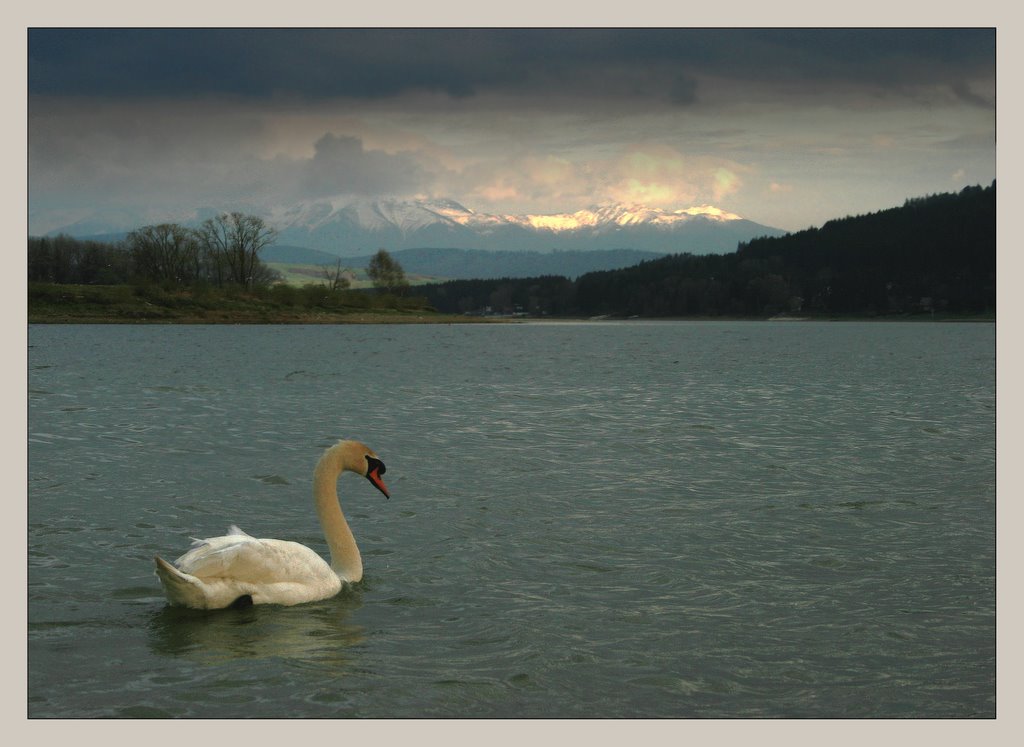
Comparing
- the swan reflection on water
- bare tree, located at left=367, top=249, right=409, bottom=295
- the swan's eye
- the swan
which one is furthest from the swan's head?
bare tree, located at left=367, top=249, right=409, bottom=295

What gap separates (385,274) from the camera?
586 ft

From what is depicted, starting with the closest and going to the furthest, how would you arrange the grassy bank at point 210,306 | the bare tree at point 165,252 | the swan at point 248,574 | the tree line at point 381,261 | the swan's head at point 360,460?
the swan at point 248,574
the swan's head at point 360,460
the grassy bank at point 210,306
the tree line at point 381,261
the bare tree at point 165,252

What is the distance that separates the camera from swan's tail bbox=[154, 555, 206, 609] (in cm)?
895

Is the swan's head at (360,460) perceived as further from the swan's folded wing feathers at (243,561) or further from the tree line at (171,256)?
the tree line at (171,256)

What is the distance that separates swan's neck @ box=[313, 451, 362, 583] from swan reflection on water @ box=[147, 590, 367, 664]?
491 mm

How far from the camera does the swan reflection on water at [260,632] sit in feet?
27.8

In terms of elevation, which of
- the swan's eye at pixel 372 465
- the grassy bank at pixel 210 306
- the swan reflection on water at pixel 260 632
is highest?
the grassy bank at pixel 210 306

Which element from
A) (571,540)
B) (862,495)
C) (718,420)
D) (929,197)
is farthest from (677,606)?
(929,197)

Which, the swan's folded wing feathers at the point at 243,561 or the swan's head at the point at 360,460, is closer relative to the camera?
the swan's folded wing feathers at the point at 243,561

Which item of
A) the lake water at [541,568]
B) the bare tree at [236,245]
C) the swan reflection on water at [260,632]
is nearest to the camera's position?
the lake water at [541,568]

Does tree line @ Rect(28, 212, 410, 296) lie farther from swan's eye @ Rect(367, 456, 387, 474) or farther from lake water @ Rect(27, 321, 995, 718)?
swan's eye @ Rect(367, 456, 387, 474)

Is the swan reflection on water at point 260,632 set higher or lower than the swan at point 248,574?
lower

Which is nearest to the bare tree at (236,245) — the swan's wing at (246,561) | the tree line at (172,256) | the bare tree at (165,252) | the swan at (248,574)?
the tree line at (172,256)

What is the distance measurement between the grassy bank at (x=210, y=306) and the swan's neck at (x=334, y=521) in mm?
117337
